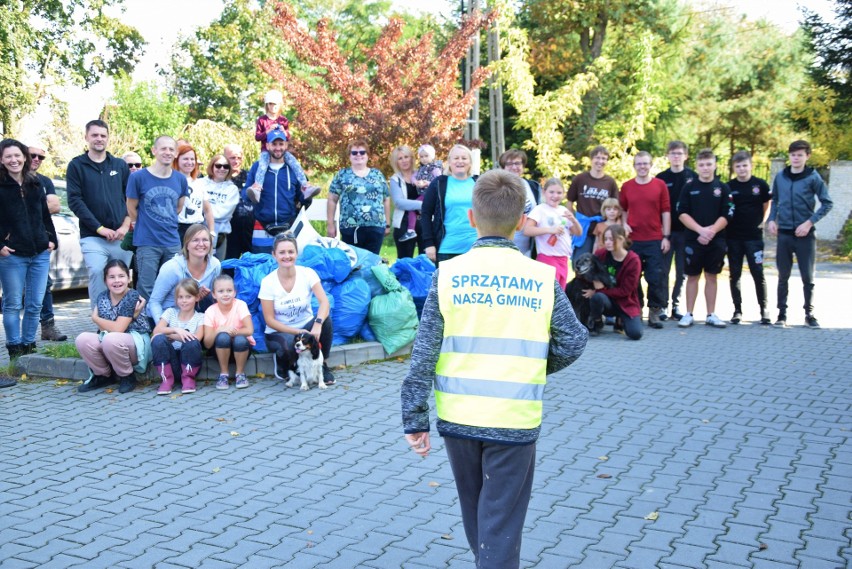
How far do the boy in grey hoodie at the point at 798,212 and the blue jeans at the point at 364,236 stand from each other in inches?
182

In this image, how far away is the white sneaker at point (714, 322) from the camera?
1066 centimetres

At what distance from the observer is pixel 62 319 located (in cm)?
1133

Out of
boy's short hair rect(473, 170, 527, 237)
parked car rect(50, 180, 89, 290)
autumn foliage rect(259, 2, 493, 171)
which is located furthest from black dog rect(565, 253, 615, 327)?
autumn foliage rect(259, 2, 493, 171)

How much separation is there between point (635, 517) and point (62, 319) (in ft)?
29.0

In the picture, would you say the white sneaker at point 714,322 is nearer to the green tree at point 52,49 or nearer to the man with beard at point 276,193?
the man with beard at point 276,193

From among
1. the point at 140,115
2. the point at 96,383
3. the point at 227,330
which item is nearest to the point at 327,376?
the point at 227,330

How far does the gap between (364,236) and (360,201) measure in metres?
0.39

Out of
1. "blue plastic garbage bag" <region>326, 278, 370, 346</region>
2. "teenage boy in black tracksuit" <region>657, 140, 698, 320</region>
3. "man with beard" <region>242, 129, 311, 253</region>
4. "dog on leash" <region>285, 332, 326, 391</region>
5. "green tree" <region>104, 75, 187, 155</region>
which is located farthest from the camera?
"green tree" <region>104, 75, 187, 155</region>

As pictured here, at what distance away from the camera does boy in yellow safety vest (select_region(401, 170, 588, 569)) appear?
3.17m

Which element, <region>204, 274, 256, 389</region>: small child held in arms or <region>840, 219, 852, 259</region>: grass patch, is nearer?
<region>204, 274, 256, 389</region>: small child held in arms

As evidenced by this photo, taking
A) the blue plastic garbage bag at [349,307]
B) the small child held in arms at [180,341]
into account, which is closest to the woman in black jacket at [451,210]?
the blue plastic garbage bag at [349,307]

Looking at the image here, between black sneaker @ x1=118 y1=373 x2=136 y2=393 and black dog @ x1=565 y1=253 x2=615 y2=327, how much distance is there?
15.6ft

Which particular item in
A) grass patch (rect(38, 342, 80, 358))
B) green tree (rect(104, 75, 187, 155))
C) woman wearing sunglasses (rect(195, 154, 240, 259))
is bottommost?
grass patch (rect(38, 342, 80, 358))

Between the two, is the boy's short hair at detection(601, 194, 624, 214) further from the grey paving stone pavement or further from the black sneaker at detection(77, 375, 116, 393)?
the black sneaker at detection(77, 375, 116, 393)
